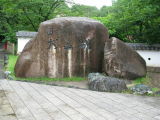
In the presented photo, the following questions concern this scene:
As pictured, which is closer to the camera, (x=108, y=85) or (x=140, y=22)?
(x=108, y=85)

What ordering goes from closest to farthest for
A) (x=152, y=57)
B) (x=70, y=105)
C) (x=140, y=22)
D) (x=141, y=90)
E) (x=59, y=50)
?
(x=70, y=105) → (x=141, y=90) → (x=59, y=50) → (x=152, y=57) → (x=140, y=22)

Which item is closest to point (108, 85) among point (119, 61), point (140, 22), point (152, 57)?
point (119, 61)

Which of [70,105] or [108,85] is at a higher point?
[108,85]

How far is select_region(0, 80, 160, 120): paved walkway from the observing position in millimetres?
4559

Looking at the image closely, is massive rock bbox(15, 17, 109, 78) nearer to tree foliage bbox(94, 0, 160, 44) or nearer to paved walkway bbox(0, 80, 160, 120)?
paved walkway bbox(0, 80, 160, 120)

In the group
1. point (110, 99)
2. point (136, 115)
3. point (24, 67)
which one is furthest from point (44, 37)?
point (136, 115)

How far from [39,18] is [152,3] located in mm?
13379

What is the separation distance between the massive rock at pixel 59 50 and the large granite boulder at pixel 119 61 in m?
1.11

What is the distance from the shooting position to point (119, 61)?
31.5 feet

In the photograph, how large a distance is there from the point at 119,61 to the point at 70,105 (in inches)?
198

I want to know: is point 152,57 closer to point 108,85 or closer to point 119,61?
point 119,61

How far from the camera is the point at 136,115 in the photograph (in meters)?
4.82

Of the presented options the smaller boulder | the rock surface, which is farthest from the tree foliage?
the rock surface

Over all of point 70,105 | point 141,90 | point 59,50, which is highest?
point 59,50
